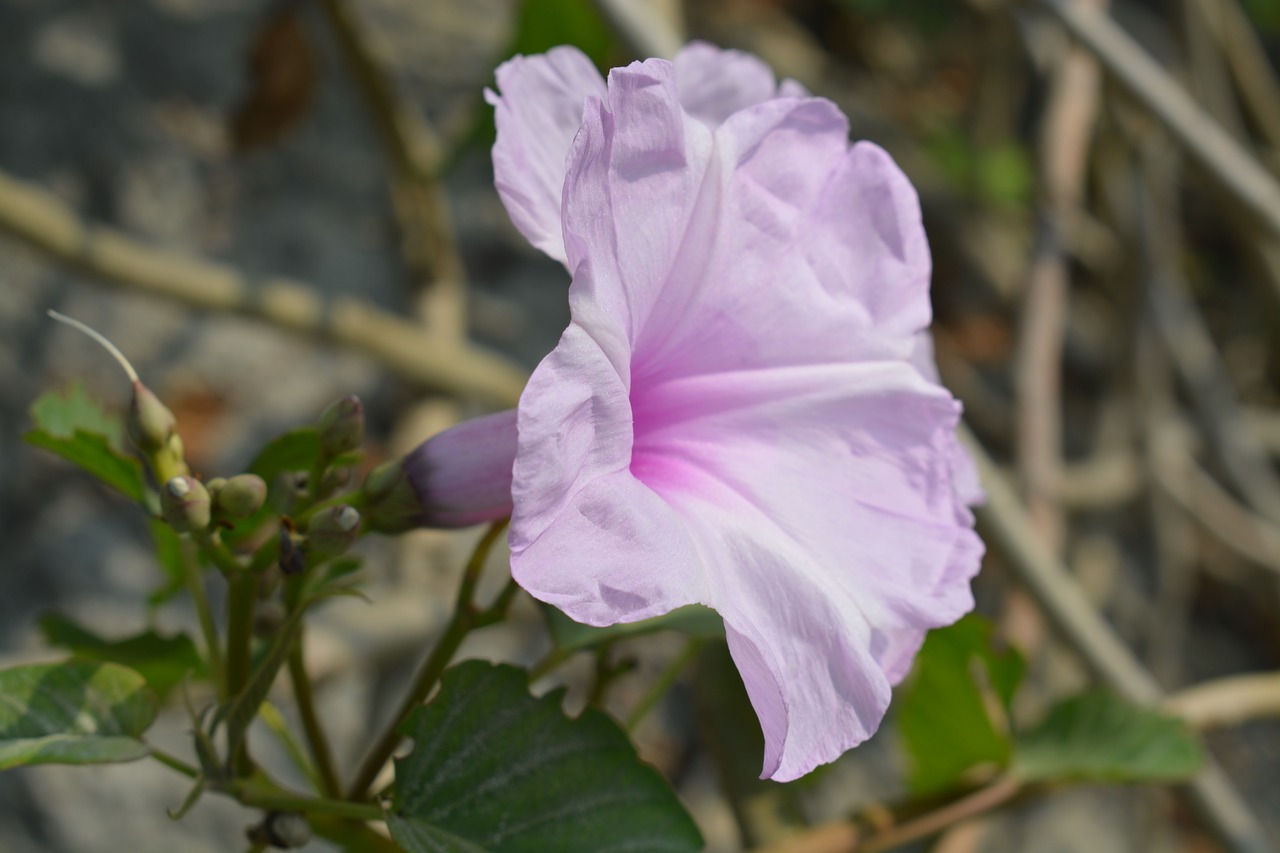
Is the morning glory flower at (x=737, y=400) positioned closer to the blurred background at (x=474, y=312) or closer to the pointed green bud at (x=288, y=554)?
the pointed green bud at (x=288, y=554)

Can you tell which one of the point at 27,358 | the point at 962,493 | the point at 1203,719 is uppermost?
the point at 962,493

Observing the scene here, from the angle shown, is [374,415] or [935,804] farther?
[374,415]

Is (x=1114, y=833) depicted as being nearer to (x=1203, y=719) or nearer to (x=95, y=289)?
(x=1203, y=719)

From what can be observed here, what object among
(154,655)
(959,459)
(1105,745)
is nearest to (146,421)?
(154,655)

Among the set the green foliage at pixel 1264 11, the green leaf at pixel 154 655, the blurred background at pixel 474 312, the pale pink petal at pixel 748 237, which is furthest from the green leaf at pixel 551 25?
the green foliage at pixel 1264 11

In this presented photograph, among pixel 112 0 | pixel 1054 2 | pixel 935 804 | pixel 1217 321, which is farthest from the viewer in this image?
pixel 1217 321

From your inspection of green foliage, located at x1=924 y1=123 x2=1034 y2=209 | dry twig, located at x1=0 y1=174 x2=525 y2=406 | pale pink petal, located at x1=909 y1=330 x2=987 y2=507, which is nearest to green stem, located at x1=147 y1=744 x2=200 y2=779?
pale pink petal, located at x1=909 y1=330 x2=987 y2=507

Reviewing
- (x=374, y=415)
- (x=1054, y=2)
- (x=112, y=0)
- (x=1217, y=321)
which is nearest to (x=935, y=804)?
(x=1054, y=2)

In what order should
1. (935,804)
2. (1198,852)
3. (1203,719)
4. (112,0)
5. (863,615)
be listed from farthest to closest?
(1198,852)
(112,0)
(1203,719)
(935,804)
(863,615)
